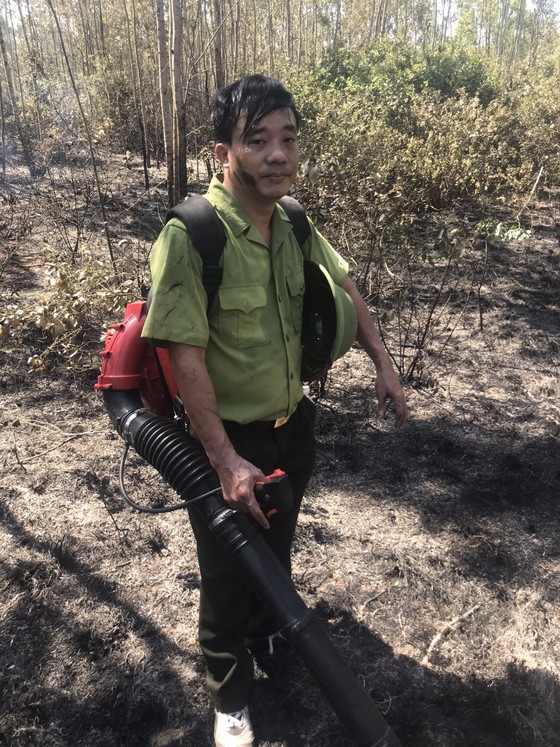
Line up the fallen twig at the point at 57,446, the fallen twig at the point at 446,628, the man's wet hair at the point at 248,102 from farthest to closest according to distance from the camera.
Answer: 1. the fallen twig at the point at 57,446
2. the fallen twig at the point at 446,628
3. the man's wet hair at the point at 248,102

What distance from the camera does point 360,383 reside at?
12.5ft

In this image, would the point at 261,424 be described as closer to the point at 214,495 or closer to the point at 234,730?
the point at 214,495

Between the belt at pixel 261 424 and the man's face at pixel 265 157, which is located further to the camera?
the belt at pixel 261 424

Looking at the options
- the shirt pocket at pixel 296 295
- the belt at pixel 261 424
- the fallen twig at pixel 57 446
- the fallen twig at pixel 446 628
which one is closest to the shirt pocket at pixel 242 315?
the shirt pocket at pixel 296 295

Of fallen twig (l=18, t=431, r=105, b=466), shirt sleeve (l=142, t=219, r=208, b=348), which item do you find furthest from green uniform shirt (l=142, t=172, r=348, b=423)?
fallen twig (l=18, t=431, r=105, b=466)

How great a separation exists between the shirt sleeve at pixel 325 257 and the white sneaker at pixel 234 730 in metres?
1.35

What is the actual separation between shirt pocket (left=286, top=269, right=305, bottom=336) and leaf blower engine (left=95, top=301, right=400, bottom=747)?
1.23 feet

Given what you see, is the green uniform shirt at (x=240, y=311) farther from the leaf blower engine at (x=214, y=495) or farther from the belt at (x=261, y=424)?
the leaf blower engine at (x=214, y=495)

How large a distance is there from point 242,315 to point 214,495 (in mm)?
455

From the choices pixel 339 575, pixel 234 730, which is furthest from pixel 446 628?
pixel 234 730

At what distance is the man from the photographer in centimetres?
131

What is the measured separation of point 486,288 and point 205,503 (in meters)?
4.42

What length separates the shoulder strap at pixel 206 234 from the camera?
131cm

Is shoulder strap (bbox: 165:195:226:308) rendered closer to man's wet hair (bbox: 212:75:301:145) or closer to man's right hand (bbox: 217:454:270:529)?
man's wet hair (bbox: 212:75:301:145)
